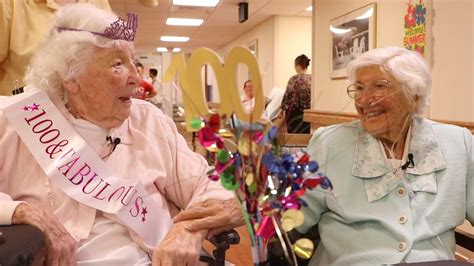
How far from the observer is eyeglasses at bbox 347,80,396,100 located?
5.02ft

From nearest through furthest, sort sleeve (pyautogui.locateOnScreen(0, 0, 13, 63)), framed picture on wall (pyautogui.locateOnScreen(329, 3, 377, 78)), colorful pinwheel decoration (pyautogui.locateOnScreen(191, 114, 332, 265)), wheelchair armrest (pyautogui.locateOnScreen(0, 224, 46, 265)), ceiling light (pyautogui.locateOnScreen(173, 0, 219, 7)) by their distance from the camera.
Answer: colorful pinwheel decoration (pyautogui.locateOnScreen(191, 114, 332, 265)) → wheelchair armrest (pyautogui.locateOnScreen(0, 224, 46, 265)) → sleeve (pyautogui.locateOnScreen(0, 0, 13, 63)) → framed picture on wall (pyautogui.locateOnScreen(329, 3, 377, 78)) → ceiling light (pyautogui.locateOnScreen(173, 0, 219, 7))

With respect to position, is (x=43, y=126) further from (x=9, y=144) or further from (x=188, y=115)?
(x=188, y=115)

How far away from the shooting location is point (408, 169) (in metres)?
1.54

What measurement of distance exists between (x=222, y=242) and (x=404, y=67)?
2.60 ft

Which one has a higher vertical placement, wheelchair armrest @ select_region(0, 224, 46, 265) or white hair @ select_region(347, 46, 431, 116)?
white hair @ select_region(347, 46, 431, 116)

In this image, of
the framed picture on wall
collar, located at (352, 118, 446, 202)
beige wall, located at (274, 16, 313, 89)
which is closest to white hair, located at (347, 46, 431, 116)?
collar, located at (352, 118, 446, 202)

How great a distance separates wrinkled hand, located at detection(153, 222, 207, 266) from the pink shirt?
191mm

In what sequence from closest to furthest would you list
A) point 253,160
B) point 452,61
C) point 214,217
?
point 253,160, point 214,217, point 452,61

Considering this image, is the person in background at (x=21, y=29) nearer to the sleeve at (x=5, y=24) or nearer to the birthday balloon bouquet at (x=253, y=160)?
the sleeve at (x=5, y=24)

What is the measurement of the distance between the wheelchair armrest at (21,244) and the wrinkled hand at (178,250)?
303 millimetres

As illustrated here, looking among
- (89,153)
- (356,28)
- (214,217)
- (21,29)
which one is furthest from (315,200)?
(356,28)

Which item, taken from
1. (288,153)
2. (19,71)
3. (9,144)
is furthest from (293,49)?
(288,153)

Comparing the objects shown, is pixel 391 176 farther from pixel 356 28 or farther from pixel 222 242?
pixel 356 28

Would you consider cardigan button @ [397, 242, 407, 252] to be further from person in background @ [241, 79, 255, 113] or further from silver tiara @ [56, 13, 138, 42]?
silver tiara @ [56, 13, 138, 42]
